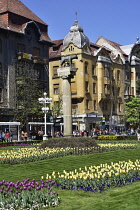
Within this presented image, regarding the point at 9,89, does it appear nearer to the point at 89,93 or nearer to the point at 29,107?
the point at 29,107

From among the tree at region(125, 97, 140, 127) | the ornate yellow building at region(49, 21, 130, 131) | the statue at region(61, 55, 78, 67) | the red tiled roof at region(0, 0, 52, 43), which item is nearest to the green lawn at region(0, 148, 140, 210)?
the statue at region(61, 55, 78, 67)

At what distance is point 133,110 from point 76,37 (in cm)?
1725

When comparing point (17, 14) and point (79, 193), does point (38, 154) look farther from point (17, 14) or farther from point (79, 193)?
point (17, 14)

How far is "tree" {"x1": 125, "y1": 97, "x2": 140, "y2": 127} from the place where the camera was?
67000mm

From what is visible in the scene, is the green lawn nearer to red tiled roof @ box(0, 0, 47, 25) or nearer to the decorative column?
the decorative column

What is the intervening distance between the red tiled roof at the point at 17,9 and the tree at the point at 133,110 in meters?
Result: 22.3

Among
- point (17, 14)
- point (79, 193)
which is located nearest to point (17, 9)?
point (17, 14)

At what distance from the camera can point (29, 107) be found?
157 feet

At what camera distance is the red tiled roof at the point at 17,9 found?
50.6m

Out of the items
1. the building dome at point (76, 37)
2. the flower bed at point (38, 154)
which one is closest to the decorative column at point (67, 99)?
the flower bed at point (38, 154)

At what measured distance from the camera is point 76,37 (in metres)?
62.3

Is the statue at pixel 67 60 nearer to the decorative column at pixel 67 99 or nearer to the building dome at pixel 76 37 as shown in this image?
the decorative column at pixel 67 99

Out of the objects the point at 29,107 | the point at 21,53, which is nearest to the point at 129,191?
the point at 29,107

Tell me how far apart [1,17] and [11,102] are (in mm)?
11556
